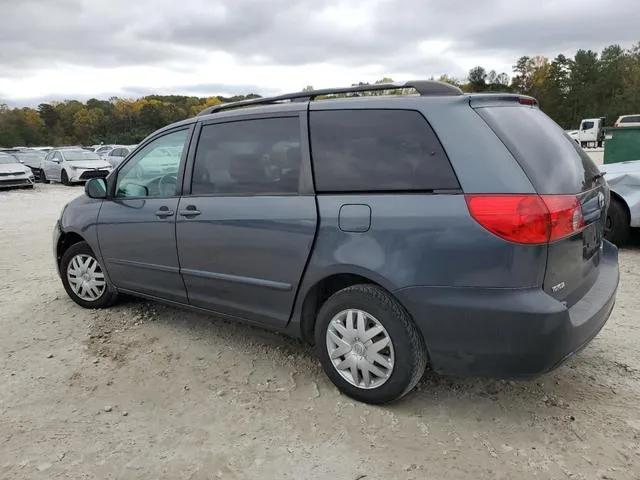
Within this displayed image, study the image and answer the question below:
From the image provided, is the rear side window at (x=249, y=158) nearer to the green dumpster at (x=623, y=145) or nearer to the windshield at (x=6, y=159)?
the green dumpster at (x=623, y=145)

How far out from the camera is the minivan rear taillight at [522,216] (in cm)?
246

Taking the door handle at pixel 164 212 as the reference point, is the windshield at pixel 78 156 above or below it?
below

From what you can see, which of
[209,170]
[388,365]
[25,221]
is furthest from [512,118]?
[25,221]

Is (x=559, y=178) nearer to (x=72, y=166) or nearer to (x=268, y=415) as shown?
(x=268, y=415)

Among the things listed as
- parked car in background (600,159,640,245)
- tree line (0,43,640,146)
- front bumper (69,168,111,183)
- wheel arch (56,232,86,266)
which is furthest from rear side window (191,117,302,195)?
tree line (0,43,640,146)

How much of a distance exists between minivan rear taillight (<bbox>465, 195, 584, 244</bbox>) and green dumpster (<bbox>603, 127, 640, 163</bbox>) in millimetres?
8276

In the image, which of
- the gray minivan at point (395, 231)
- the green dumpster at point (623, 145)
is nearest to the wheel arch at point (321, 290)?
the gray minivan at point (395, 231)

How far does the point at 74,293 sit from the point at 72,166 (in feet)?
58.2

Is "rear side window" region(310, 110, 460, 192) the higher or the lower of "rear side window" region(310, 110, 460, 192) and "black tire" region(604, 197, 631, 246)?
the higher

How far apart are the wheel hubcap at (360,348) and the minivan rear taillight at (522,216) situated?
31.4 inches

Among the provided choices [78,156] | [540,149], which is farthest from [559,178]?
[78,156]

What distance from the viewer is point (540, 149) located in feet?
9.01

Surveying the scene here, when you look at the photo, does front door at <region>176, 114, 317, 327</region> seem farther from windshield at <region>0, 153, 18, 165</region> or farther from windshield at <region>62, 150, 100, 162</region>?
windshield at <region>62, 150, 100, 162</region>

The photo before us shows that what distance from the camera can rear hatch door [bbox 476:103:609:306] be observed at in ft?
8.45
